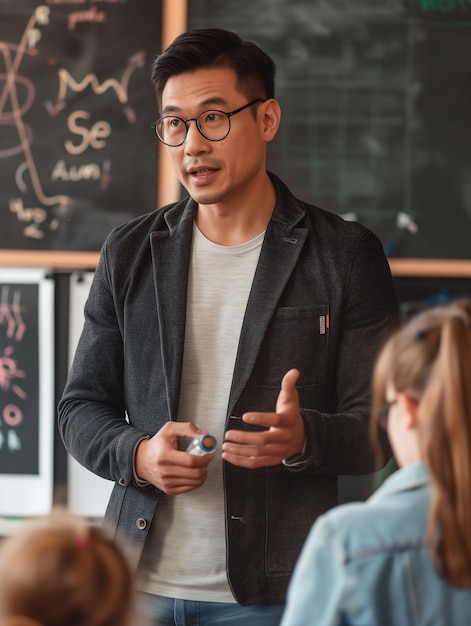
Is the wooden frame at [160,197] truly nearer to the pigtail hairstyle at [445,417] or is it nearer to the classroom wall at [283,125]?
the classroom wall at [283,125]

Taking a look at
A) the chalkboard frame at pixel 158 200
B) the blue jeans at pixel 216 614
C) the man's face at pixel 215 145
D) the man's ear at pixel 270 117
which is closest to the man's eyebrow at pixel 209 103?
the man's face at pixel 215 145

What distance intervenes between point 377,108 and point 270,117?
1274 millimetres

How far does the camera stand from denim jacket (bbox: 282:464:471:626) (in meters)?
1.10

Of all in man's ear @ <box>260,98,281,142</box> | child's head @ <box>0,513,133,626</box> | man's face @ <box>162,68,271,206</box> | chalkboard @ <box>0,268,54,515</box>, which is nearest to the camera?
child's head @ <box>0,513,133,626</box>

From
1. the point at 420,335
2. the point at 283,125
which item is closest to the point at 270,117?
the point at 420,335

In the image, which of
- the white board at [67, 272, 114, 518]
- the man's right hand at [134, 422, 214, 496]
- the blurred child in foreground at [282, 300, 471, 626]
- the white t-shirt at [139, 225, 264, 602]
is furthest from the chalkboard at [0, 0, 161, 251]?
the blurred child in foreground at [282, 300, 471, 626]

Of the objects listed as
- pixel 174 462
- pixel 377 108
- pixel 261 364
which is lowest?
pixel 174 462

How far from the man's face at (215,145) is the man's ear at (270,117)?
2cm

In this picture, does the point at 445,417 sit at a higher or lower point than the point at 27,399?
higher

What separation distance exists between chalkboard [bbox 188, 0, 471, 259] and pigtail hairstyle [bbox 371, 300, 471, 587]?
6.35ft

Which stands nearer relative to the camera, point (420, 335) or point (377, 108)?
point (420, 335)

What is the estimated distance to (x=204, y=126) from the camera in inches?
72.8

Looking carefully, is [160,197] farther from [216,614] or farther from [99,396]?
[216,614]

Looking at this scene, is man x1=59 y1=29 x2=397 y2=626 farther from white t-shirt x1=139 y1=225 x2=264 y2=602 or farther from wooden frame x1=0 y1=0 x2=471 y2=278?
wooden frame x1=0 y1=0 x2=471 y2=278
